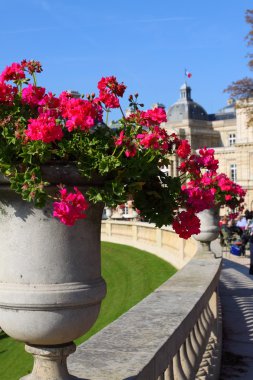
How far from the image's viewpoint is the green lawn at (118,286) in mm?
11102

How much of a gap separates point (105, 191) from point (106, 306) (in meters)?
12.2

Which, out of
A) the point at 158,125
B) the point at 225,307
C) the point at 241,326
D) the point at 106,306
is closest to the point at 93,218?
the point at 158,125

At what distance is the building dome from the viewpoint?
10425cm

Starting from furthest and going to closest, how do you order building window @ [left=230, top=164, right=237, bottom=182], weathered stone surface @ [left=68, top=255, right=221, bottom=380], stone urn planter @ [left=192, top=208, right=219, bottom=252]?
1. building window @ [left=230, top=164, right=237, bottom=182]
2. stone urn planter @ [left=192, top=208, right=219, bottom=252]
3. weathered stone surface @ [left=68, top=255, right=221, bottom=380]

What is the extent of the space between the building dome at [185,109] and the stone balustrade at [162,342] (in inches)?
3874

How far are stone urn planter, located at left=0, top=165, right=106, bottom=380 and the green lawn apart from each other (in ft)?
25.0

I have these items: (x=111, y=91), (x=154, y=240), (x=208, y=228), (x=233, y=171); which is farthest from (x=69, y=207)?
(x=233, y=171)

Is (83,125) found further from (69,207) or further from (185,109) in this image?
(185,109)

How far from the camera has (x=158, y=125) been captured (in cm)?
327

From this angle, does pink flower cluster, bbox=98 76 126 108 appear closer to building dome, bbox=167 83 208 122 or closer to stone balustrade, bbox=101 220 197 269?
stone balustrade, bbox=101 220 197 269

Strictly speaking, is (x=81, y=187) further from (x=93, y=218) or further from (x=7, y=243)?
(x=7, y=243)

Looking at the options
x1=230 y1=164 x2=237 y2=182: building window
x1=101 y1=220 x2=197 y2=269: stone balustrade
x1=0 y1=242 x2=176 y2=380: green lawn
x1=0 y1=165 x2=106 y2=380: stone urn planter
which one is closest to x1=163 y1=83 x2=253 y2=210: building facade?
x1=230 y1=164 x2=237 y2=182: building window

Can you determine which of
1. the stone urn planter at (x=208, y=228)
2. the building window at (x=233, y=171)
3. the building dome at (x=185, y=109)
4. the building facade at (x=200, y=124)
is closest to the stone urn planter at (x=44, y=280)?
the stone urn planter at (x=208, y=228)

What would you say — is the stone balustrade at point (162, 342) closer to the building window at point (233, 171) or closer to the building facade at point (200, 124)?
the building window at point (233, 171)
